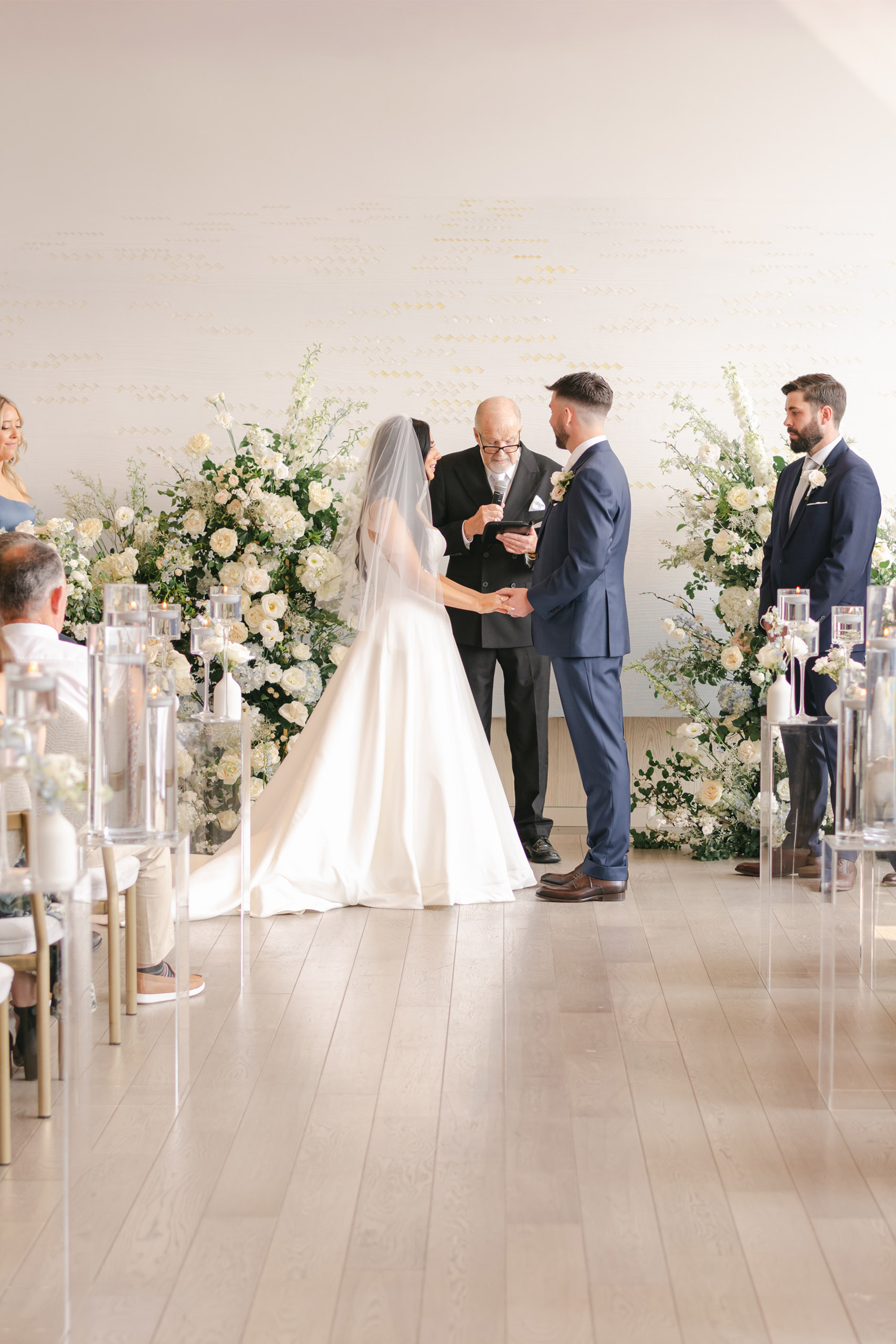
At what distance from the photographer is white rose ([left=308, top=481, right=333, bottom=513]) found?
5.57 meters

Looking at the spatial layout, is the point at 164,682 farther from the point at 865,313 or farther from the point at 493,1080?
Answer: the point at 865,313

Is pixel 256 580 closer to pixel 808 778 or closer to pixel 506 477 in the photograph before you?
pixel 506 477

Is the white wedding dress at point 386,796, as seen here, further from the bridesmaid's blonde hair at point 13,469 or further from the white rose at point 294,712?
the bridesmaid's blonde hair at point 13,469

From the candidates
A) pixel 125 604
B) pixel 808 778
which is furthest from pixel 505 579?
pixel 125 604

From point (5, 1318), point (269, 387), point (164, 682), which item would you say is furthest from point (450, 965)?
point (269, 387)

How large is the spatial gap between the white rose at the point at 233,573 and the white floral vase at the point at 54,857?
3.52m

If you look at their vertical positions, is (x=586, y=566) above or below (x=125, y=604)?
above

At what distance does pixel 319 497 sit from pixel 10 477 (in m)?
1.44

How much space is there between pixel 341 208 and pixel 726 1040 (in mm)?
4515

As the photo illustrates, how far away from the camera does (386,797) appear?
193 inches

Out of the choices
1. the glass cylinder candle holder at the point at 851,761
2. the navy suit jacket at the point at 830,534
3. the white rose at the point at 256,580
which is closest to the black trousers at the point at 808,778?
the glass cylinder candle holder at the point at 851,761

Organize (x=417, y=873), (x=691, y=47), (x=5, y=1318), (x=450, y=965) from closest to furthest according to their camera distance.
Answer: (x=5, y=1318) < (x=450, y=965) < (x=417, y=873) < (x=691, y=47)

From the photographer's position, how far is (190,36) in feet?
20.7

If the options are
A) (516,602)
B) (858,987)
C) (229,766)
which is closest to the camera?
(858,987)
